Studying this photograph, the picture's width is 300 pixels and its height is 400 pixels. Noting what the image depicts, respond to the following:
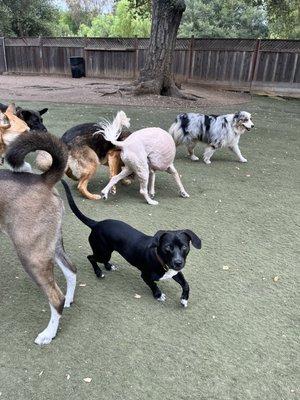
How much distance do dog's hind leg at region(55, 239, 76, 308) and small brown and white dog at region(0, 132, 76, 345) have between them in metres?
0.38

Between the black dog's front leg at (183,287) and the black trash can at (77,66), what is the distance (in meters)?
18.9

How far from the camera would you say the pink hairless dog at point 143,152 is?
480cm

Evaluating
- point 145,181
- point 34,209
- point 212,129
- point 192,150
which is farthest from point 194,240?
point 192,150

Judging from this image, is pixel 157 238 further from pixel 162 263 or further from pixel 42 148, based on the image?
pixel 42 148

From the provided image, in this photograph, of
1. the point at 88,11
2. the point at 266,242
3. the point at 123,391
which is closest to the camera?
the point at 123,391

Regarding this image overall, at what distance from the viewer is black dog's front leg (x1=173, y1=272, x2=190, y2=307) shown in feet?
10.0

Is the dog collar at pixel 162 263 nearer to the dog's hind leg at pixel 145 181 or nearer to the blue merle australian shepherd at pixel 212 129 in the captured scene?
the dog's hind leg at pixel 145 181

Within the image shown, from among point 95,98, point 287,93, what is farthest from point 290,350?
point 287,93

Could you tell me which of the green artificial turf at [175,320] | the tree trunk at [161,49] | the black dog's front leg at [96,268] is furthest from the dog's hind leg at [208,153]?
the tree trunk at [161,49]

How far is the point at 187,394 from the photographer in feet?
7.63

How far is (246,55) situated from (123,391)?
16.5 m

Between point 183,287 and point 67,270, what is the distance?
97 cm

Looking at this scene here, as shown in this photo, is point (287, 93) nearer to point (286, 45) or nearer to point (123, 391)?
point (286, 45)

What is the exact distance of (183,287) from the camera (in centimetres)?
307
